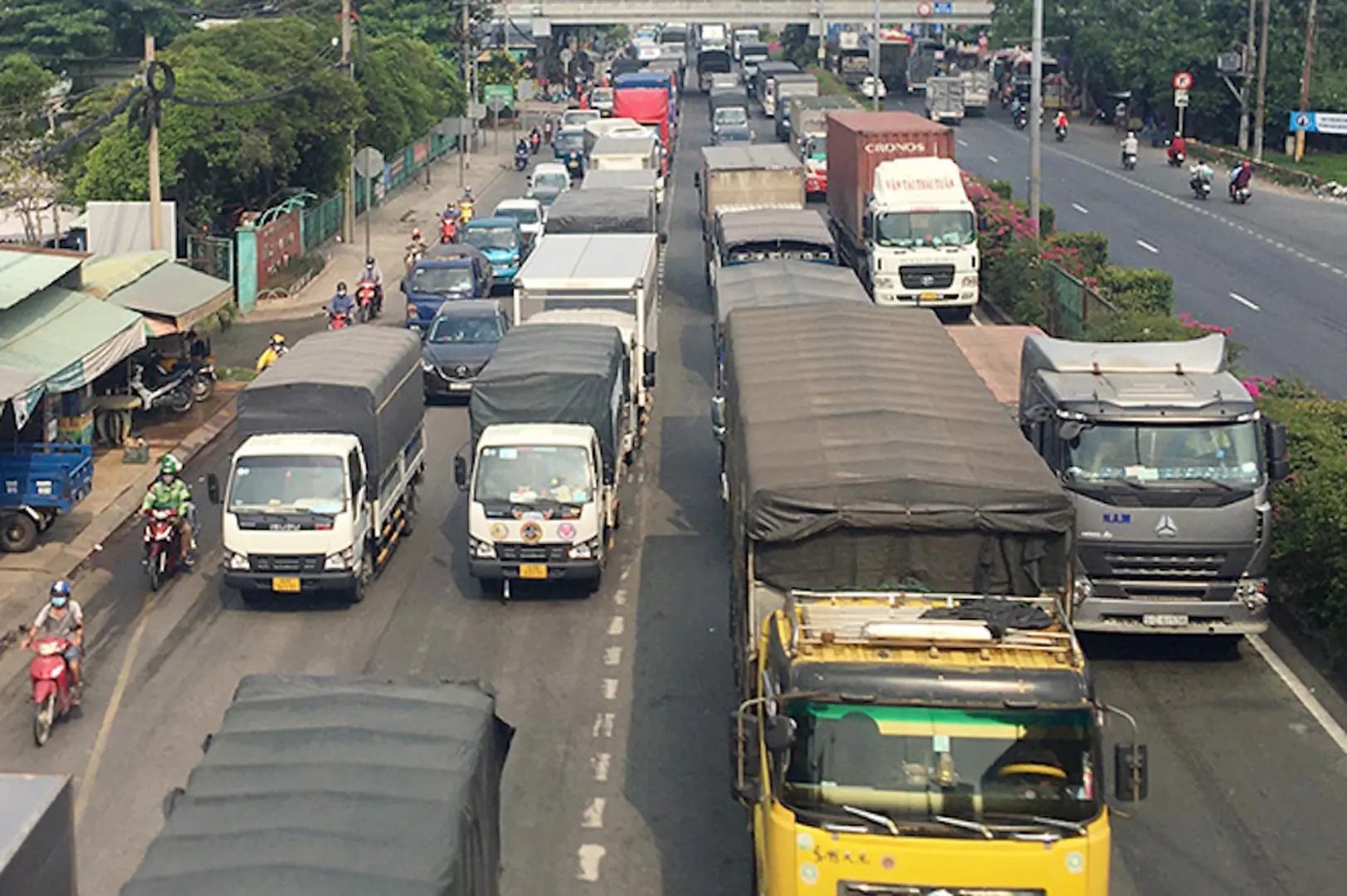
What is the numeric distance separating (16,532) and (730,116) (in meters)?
53.1

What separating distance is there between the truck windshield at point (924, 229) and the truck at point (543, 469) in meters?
13.5

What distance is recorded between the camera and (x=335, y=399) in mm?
19766

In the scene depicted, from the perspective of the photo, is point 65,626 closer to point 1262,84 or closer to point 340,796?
point 340,796

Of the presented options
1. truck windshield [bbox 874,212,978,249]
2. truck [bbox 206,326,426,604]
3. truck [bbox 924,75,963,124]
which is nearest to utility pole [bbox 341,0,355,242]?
truck windshield [bbox 874,212,978,249]

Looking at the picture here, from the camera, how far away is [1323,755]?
1470cm

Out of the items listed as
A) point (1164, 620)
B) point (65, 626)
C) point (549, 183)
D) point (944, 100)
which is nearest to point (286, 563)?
point (65, 626)

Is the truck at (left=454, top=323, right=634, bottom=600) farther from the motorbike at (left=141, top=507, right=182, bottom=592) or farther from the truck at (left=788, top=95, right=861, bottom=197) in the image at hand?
the truck at (left=788, top=95, right=861, bottom=197)

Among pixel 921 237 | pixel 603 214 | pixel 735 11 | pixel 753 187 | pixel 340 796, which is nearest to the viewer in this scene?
pixel 340 796

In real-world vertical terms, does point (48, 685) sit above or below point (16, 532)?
above

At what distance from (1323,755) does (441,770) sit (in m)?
8.48

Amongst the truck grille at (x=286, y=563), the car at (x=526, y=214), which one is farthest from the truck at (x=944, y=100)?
the truck grille at (x=286, y=563)

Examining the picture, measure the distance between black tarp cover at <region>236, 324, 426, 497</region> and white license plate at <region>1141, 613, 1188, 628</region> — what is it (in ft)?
29.2

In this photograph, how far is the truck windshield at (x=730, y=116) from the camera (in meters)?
70.8

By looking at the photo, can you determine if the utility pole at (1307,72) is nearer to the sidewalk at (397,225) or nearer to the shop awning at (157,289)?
the sidewalk at (397,225)
